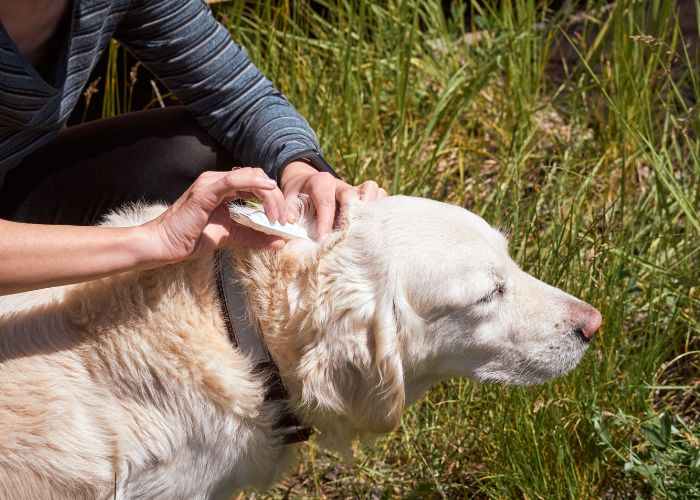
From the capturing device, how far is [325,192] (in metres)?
2.21

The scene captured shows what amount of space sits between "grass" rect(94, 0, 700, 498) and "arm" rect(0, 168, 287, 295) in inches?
39.4

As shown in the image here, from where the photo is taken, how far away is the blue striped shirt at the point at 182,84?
232 centimetres

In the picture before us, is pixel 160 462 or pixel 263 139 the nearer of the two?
pixel 160 462

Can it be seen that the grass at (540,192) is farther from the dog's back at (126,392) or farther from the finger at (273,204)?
the finger at (273,204)

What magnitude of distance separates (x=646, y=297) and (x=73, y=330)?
1.93 metres

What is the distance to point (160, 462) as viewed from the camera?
6.57 ft

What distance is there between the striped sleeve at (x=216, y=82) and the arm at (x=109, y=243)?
2.19 feet

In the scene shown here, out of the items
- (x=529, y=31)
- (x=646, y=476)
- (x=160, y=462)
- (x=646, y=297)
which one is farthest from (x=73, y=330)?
(x=529, y=31)

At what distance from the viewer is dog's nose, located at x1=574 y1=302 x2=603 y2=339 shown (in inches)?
86.3

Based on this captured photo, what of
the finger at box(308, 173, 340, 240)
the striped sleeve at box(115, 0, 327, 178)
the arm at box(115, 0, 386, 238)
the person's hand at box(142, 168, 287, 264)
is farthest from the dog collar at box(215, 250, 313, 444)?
the striped sleeve at box(115, 0, 327, 178)

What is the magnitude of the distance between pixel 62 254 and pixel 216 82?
1.04 meters

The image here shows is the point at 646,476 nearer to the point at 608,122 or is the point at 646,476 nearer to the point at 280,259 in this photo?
the point at 280,259

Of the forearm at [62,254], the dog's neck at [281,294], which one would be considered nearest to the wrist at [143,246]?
the forearm at [62,254]

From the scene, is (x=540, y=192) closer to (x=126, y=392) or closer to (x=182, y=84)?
(x=182, y=84)
